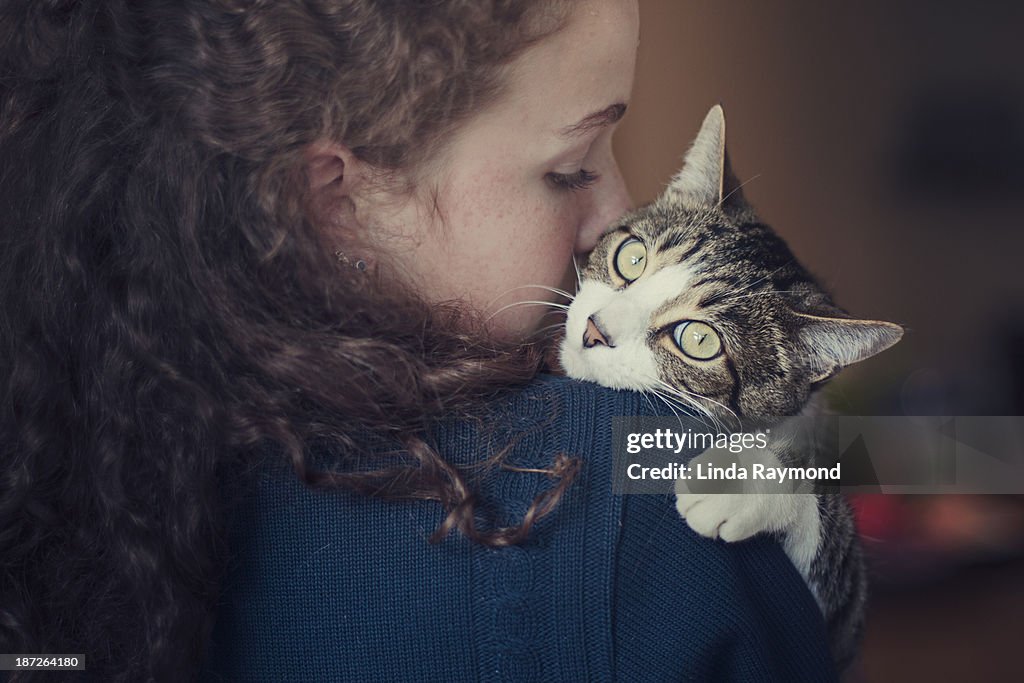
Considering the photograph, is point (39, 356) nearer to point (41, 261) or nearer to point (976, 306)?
point (41, 261)

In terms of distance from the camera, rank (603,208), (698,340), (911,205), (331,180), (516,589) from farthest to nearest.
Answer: (911,205) < (603,208) < (698,340) < (331,180) < (516,589)

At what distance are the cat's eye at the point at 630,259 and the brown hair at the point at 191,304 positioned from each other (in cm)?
23

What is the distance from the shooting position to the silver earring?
817mm

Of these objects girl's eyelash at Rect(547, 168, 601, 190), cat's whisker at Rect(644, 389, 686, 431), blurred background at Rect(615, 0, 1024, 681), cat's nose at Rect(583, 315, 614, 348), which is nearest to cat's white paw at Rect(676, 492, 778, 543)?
cat's whisker at Rect(644, 389, 686, 431)

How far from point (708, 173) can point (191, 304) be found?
632mm

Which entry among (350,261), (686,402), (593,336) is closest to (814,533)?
(686,402)

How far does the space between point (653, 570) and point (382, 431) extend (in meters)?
0.27

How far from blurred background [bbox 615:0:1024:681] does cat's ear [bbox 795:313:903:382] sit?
1011 millimetres

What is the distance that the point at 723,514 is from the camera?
0.73 meters

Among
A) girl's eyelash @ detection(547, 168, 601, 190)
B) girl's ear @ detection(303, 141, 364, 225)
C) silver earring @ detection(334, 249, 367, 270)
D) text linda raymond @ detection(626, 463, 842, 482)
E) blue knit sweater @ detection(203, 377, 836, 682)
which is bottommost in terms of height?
blue knit sweater @ detection(203, 377, 836, 682)

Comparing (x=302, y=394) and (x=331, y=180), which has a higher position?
(x=331, y=180)

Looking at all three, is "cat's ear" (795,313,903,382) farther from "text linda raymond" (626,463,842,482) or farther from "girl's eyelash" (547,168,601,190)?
"girl's eyelash" (547,168,601,190)

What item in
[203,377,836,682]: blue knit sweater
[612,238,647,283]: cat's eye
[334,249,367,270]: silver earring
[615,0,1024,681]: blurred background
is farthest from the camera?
[615,0,1024,681]: blurred background

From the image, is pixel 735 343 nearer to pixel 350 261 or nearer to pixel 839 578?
pixel 839 578
